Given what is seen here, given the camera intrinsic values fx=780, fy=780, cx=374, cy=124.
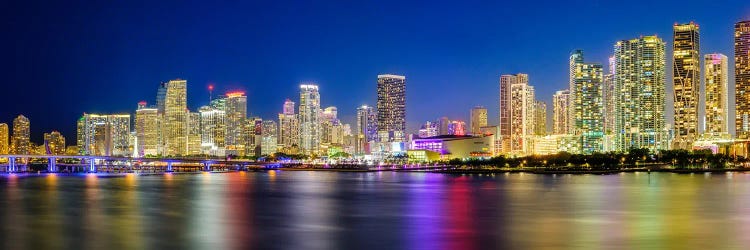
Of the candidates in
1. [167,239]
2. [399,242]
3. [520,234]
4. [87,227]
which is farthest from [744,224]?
[87,227]

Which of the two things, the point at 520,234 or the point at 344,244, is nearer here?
the point at 344,244

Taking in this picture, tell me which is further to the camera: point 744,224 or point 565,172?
point 565,172

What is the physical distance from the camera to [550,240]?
30078 mm

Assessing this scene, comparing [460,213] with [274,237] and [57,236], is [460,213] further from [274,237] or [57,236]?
[57,236]

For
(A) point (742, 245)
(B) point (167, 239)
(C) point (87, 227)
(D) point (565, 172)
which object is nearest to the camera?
(A) point (742, 245)

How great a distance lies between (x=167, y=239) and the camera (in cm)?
3086

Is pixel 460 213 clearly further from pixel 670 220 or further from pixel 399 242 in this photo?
pixel 399 242

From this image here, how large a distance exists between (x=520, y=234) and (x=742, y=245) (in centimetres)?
833

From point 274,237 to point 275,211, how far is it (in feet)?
46.7

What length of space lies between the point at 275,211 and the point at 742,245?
25.8 m

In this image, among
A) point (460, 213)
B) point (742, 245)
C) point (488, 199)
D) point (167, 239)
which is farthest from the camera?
point (488, 199)

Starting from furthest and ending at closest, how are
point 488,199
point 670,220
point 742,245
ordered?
point 488,199, point 670,220, point 742,245

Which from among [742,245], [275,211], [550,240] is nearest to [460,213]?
[275,211]

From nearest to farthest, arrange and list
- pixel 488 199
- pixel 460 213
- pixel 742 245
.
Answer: pixel 742 245 → pixel 460 213 → pixel 488 199
